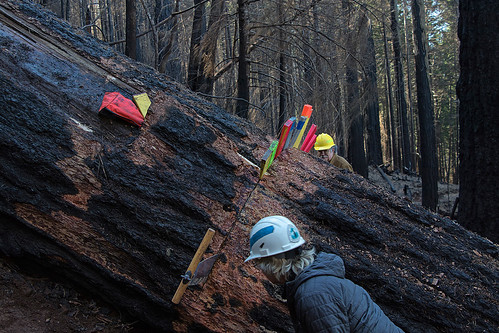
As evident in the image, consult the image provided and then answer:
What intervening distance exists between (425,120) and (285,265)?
11.5 meters

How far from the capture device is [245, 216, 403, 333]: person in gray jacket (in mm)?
1840

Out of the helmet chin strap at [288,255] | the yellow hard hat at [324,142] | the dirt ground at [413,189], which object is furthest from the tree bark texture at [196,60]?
the dirt ground at [413,189]

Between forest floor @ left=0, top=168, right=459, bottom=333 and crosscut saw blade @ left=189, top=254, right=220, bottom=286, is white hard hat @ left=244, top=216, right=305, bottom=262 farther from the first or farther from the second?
forest floor @ left=0, top=168, right=459, bottom=333

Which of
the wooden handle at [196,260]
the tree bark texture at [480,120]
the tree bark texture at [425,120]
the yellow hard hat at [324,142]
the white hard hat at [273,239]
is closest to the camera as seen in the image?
the white hard hat at [273,239]

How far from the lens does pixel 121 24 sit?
41.5 ft

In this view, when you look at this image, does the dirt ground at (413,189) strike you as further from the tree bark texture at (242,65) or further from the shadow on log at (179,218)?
the shadow on log at (179,218)

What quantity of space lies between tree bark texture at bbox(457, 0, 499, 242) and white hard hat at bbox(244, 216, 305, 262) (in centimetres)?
372

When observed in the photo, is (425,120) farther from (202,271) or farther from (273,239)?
(273,239)

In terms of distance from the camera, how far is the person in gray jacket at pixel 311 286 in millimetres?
1840

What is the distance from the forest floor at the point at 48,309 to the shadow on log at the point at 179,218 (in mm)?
112

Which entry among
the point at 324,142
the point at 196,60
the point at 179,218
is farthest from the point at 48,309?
the point at 196,60

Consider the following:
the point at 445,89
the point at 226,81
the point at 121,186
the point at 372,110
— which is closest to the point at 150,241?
the point at 121,186

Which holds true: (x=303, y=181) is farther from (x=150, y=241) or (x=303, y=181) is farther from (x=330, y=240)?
(x=150, y=241)

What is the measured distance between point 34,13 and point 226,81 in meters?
4.47
